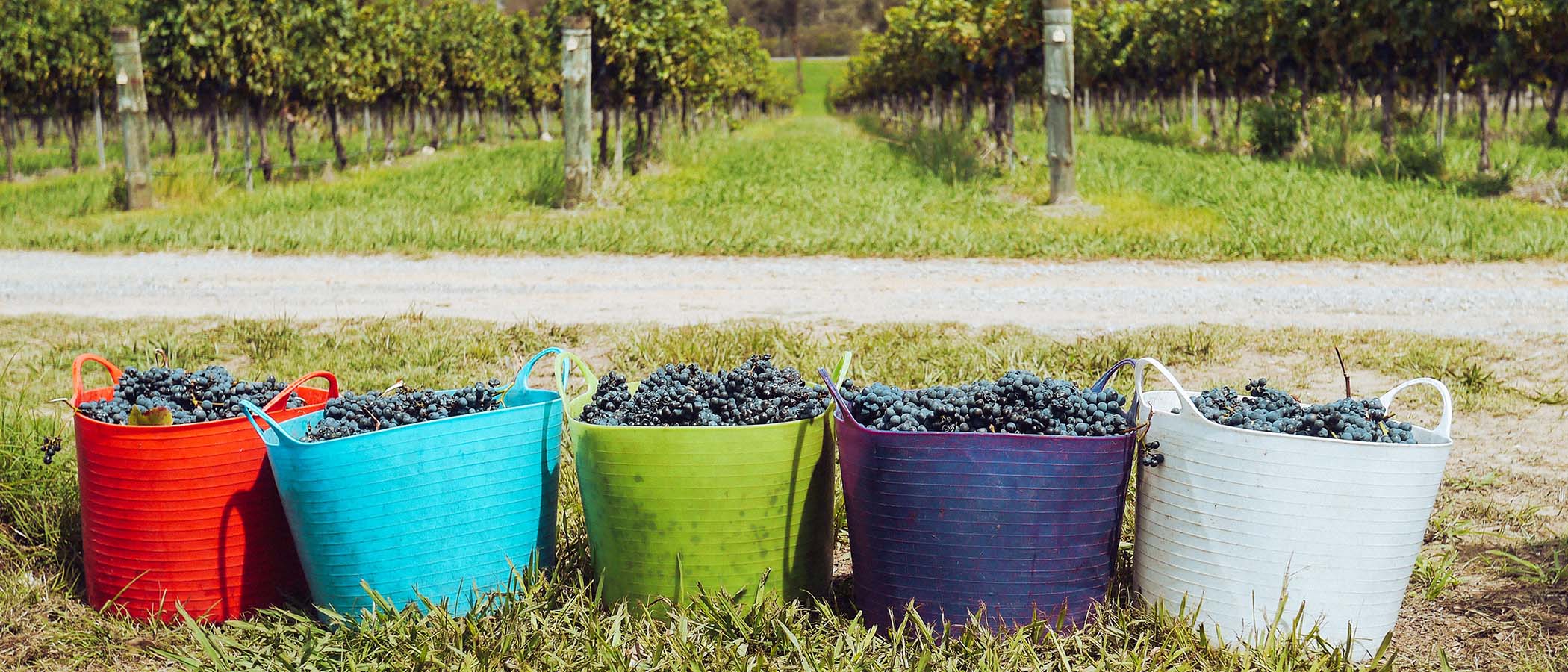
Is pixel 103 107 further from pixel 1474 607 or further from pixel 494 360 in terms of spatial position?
pixel 1474 607

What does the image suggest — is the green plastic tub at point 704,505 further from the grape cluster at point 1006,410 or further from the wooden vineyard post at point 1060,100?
the wooden vineyard post at point 1060,100

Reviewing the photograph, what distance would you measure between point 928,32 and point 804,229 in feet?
43.1

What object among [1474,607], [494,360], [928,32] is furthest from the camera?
[928,32]

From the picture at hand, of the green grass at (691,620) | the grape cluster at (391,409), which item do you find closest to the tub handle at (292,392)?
the grape cluster at (391,409)

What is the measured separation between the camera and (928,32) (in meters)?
21.3

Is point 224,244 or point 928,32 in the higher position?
point 928,32

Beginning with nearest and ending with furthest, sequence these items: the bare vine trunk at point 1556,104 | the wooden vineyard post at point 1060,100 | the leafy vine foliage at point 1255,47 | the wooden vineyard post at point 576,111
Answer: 1. the wooden vineyard post at point 1060,100
2. the wooden vineyard post at point 576,111
3. the leafy vine foliage at point 1255,47
4. the bare vine trunk at point 1556,104

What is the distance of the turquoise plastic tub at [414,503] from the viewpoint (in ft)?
7.92

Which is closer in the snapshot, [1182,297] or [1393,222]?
[1182,297]

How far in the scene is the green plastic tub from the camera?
240cm

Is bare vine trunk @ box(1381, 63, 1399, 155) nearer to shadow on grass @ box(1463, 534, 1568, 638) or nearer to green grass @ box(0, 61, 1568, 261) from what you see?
green grass @ box(0, 61, 1568, 261)

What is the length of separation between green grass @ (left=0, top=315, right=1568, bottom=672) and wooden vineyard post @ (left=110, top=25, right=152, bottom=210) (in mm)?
8455

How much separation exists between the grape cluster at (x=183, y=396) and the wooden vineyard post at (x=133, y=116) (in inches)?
432

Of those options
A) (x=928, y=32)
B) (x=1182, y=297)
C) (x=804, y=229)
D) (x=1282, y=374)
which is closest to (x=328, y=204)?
(x=804, y=229)
